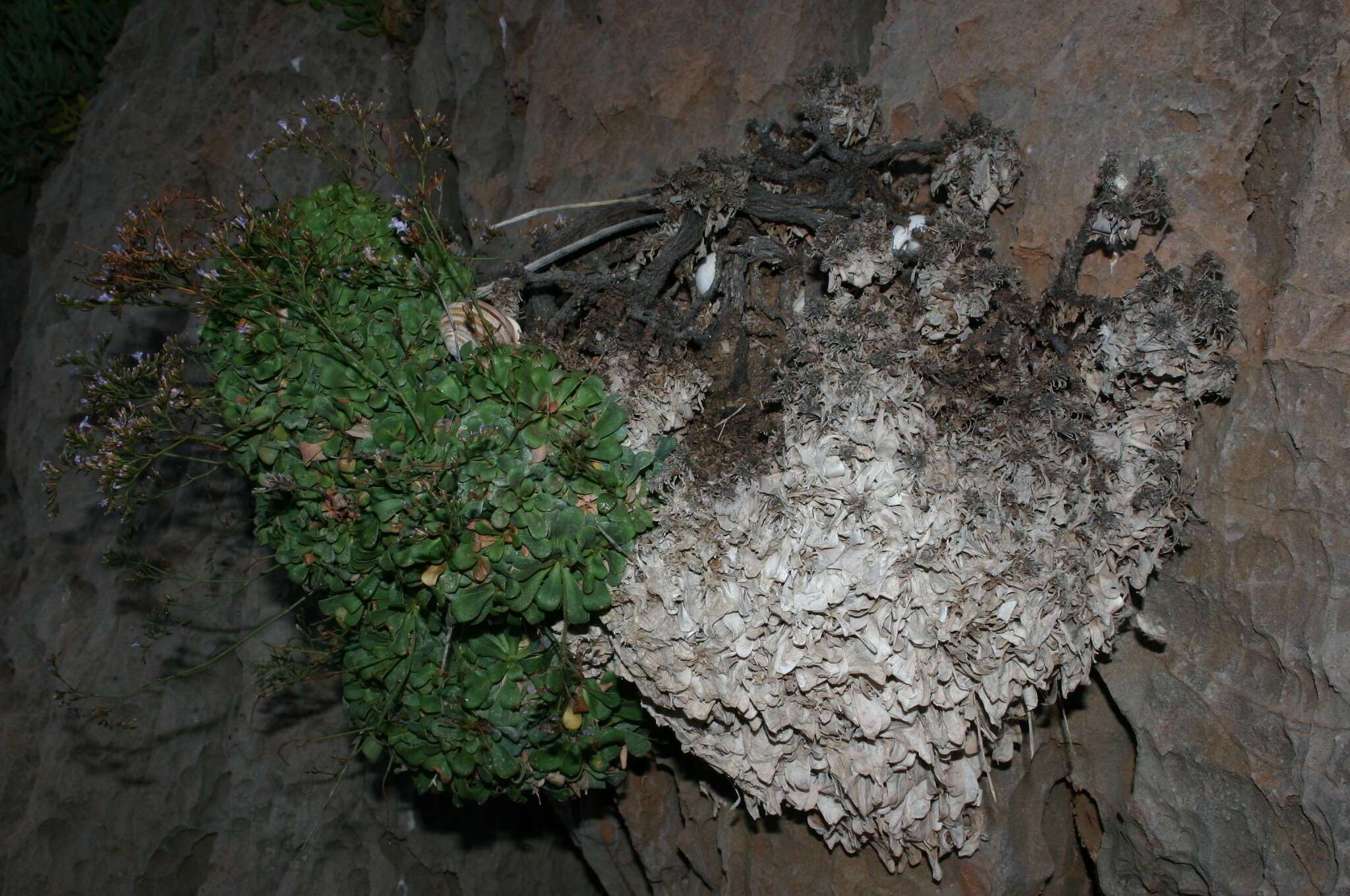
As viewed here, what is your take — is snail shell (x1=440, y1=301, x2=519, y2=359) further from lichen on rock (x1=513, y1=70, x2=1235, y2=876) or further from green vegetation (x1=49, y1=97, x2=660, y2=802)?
lichen on rock (x1=513, y1=70, x2=1235, y2=876)

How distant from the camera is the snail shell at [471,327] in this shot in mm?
2139

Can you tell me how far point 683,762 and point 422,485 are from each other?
151cm

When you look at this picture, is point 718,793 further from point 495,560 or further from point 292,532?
point 292,532

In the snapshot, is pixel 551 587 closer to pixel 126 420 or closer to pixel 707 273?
pixel 707 273

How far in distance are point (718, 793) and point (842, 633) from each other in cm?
113

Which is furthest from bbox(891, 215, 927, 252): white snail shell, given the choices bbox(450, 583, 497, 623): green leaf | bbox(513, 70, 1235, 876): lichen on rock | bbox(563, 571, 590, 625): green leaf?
bbox(450, 583, 497, 623): green leaf

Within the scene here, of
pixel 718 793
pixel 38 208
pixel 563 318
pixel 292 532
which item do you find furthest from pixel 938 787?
pixel 38 208

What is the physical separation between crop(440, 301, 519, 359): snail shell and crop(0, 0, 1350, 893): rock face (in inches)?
30.4

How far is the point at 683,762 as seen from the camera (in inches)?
115

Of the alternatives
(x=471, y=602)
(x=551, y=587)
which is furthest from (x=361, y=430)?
(x=551, y=587)

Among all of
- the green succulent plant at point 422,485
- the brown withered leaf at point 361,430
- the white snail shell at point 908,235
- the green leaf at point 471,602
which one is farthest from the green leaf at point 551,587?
the white snail shell at point 908,235

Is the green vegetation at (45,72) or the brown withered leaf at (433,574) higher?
the green vegetation at (45,72)

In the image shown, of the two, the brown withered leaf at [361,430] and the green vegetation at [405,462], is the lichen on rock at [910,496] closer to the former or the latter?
the green vegetation at [405,462]

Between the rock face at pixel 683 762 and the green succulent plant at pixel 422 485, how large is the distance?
0.80m
